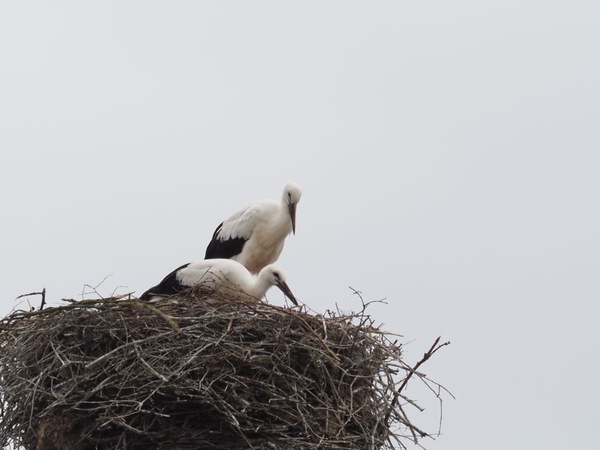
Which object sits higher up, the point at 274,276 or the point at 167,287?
the point at 274,276

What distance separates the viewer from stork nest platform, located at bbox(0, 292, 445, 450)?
6.93 metres

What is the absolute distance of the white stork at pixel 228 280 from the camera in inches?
339

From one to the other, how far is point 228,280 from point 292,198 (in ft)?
5.65

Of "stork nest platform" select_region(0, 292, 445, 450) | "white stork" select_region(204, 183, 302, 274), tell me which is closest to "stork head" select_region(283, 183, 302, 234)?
"white stork" select_region(204, 183, 302, 274)

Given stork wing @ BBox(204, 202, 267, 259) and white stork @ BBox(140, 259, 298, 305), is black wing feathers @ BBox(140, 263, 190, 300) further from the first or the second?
stork wing @ BBox(204, 202, 267, 259)

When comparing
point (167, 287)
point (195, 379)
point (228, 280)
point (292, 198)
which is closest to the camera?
point (195, 379)

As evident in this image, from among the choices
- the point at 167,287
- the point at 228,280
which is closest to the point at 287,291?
the point at 228,280

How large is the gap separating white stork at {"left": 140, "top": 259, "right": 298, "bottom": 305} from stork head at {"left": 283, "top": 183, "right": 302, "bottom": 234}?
4.90 ft

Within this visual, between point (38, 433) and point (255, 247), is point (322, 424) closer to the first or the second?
point (38, 433)

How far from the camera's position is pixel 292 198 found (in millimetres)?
10188

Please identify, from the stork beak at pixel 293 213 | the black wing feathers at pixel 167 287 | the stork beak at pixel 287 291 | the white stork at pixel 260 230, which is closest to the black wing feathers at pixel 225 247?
the white stork at pixel 260 230

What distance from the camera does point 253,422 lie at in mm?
7000

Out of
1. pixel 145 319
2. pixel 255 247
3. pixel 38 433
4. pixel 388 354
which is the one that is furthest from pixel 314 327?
pixel 255 247

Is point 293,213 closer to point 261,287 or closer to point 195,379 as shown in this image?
point 261,287
